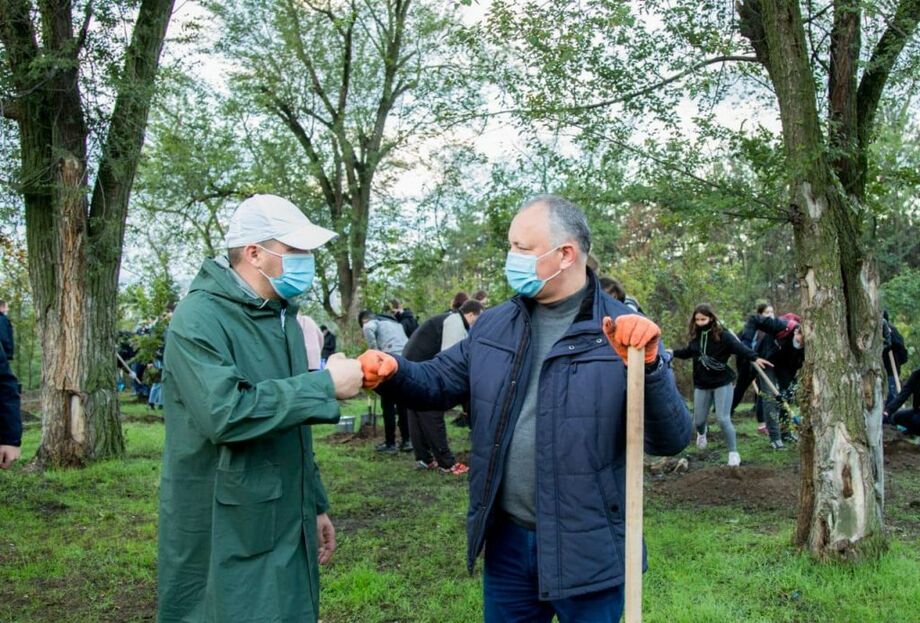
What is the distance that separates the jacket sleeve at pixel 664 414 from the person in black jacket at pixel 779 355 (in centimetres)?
877

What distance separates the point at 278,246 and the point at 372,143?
22.0m

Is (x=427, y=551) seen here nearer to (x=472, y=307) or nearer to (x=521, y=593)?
(x=472, y=307)

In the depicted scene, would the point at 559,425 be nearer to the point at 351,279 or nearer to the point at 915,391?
the point at 915,391

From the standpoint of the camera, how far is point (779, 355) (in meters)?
11.9

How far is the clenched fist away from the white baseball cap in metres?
0.43

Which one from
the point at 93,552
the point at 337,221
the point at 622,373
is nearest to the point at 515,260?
the point at 622,373

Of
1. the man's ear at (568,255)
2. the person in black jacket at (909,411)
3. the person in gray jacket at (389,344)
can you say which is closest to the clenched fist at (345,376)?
the man's ear at (568,255)

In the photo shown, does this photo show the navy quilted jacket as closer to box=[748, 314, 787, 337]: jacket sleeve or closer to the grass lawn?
the grass lawn

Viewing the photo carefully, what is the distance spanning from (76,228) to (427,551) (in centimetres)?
579

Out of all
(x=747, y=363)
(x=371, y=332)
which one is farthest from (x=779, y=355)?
(x=371, y=332)

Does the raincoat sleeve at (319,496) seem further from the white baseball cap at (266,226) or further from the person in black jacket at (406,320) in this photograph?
the person in black jacket at (406,320)

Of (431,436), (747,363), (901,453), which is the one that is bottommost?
(901,453)

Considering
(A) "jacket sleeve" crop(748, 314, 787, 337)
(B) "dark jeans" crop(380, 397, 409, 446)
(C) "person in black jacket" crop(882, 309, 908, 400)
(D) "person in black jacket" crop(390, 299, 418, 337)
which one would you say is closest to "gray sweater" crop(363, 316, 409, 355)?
(B) "dark jeans" crop(380, 397, 409, 446)

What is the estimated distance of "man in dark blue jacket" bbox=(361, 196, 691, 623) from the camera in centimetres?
275
